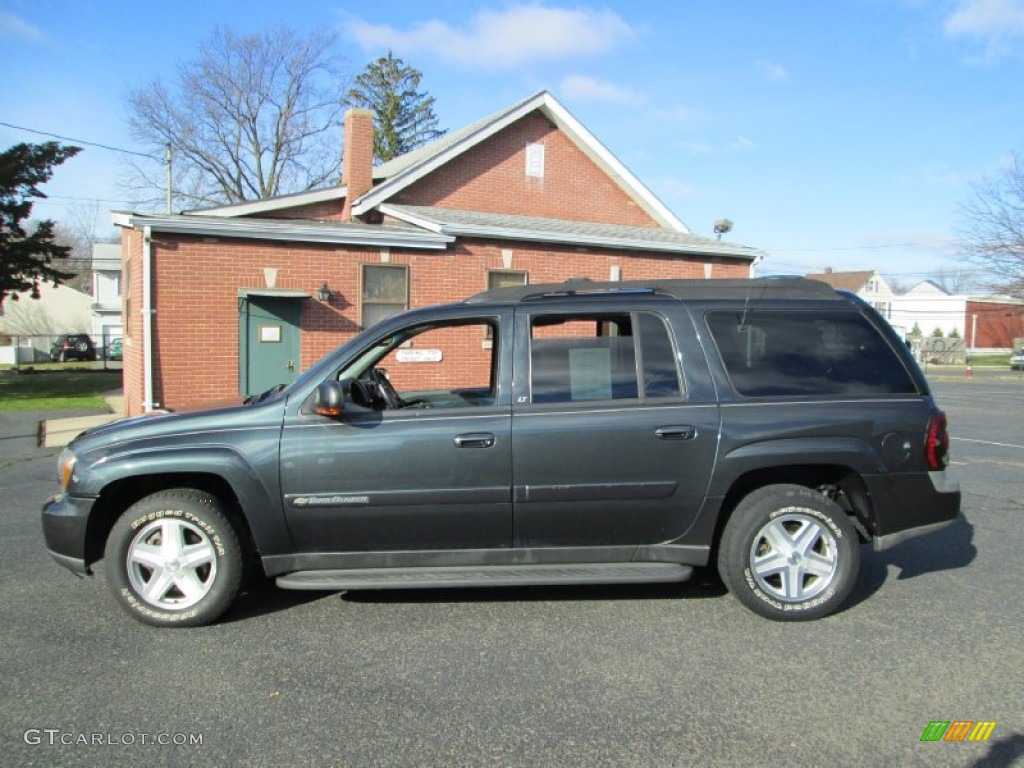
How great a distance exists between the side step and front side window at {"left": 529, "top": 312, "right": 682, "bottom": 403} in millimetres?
946

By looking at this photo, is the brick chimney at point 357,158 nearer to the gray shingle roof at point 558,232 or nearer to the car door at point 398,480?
the gray shingle roof at point 558,232

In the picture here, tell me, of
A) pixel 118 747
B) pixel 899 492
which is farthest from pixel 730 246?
pixel 118 747

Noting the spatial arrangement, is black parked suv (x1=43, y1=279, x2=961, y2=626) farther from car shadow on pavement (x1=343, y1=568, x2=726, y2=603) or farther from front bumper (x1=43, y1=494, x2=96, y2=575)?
car shadow on pavement (x1=343, y1=568, x2=726, y2=603)

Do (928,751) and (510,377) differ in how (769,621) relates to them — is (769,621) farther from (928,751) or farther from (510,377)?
(510,377)

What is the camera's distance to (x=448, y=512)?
4.06 meters

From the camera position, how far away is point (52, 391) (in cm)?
1906

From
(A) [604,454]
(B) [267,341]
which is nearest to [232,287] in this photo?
(B) [267,341]

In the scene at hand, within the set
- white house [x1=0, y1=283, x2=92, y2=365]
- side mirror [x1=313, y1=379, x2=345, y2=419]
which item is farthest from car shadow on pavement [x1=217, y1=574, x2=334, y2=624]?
white house [x1=0, y1=283, x2=92, y2=365]

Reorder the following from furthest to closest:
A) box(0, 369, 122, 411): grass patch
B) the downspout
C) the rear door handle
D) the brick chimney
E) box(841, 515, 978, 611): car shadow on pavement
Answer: the brick chimney
box(0, 369, 122, 411): grass patch
the downspout
box(841, 515, 978, 611): car shadow on pavement
the rear door handle

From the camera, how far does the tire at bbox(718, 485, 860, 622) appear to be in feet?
13.7

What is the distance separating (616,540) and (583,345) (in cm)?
112

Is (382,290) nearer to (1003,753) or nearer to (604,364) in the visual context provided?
(604,364)

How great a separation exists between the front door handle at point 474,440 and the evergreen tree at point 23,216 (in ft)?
68.6

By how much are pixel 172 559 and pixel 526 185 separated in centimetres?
1560
